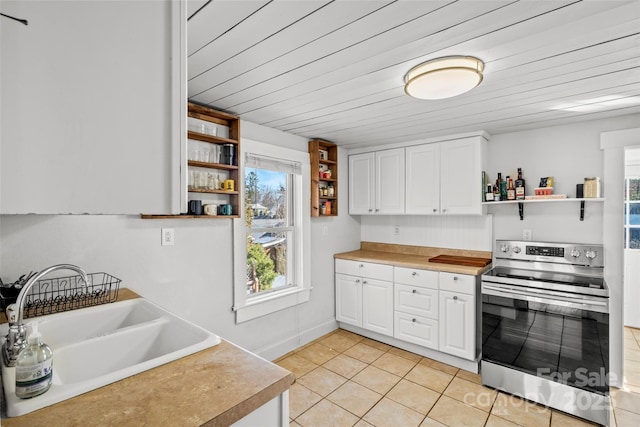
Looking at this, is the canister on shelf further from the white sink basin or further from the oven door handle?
the white sink basin

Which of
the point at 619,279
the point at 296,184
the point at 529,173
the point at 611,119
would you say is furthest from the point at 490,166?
the point at 296,184

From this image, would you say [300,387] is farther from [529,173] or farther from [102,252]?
[529,173]

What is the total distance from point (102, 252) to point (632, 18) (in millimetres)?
2852

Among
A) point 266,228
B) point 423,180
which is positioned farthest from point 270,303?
point 423,180

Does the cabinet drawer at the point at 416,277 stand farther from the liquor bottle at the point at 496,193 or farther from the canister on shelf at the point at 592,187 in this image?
the canister on shelf at the point at 592,187

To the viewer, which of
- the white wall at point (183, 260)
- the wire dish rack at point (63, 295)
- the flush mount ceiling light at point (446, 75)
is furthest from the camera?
the white wall at point (183, 260)

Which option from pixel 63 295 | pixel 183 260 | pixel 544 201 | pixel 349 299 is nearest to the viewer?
pixel 63 295

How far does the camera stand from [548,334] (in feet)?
7.37

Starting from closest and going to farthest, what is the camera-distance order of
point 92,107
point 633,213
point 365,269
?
point 92,107, point 365,269, point 633,213

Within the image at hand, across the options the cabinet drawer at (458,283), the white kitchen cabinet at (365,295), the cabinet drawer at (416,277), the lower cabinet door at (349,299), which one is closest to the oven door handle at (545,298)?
the cabinet drawer at (458,283)

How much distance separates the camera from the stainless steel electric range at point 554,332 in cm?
211

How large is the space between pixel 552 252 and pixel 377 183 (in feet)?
5.71

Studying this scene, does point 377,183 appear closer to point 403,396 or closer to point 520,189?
point 520,189

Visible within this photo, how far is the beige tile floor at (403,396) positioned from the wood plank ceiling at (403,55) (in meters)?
2.15
